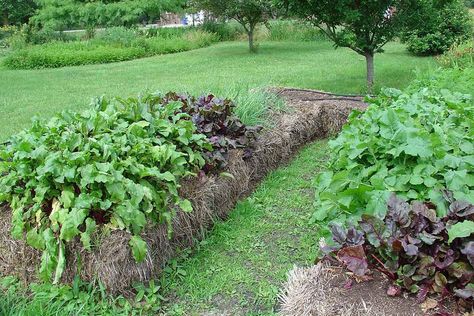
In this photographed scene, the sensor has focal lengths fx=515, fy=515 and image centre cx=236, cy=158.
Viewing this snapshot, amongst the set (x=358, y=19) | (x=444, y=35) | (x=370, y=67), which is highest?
(x=358, y=19)

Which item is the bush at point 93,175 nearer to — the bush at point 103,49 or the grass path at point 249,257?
the grass path at point 249,257

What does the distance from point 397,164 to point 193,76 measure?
878 centimetres

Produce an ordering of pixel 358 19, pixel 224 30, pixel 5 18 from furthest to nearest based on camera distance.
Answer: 1. pixel 5 18
2. pixel 224 30
3. pixel 358 19

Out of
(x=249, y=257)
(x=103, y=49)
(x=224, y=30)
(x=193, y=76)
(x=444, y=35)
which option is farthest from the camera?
(x=224, y=30)

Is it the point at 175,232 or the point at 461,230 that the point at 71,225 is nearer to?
the point at 175,232

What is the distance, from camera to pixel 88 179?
2.96 m

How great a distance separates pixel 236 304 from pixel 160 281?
51 cm

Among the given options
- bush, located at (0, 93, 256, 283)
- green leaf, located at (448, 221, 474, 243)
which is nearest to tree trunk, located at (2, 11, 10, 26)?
bush, located at (0, 93, 256, 283)

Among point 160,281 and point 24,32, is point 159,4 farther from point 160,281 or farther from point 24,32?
point 160,281

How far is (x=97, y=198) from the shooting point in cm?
296

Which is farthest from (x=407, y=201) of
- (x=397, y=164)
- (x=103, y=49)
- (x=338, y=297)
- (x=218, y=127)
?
(x=103, y=49)

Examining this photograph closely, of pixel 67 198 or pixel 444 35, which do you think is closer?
pixel 67 198

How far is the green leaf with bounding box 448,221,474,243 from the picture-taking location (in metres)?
2.21

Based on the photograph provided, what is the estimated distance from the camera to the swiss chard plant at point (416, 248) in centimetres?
222
